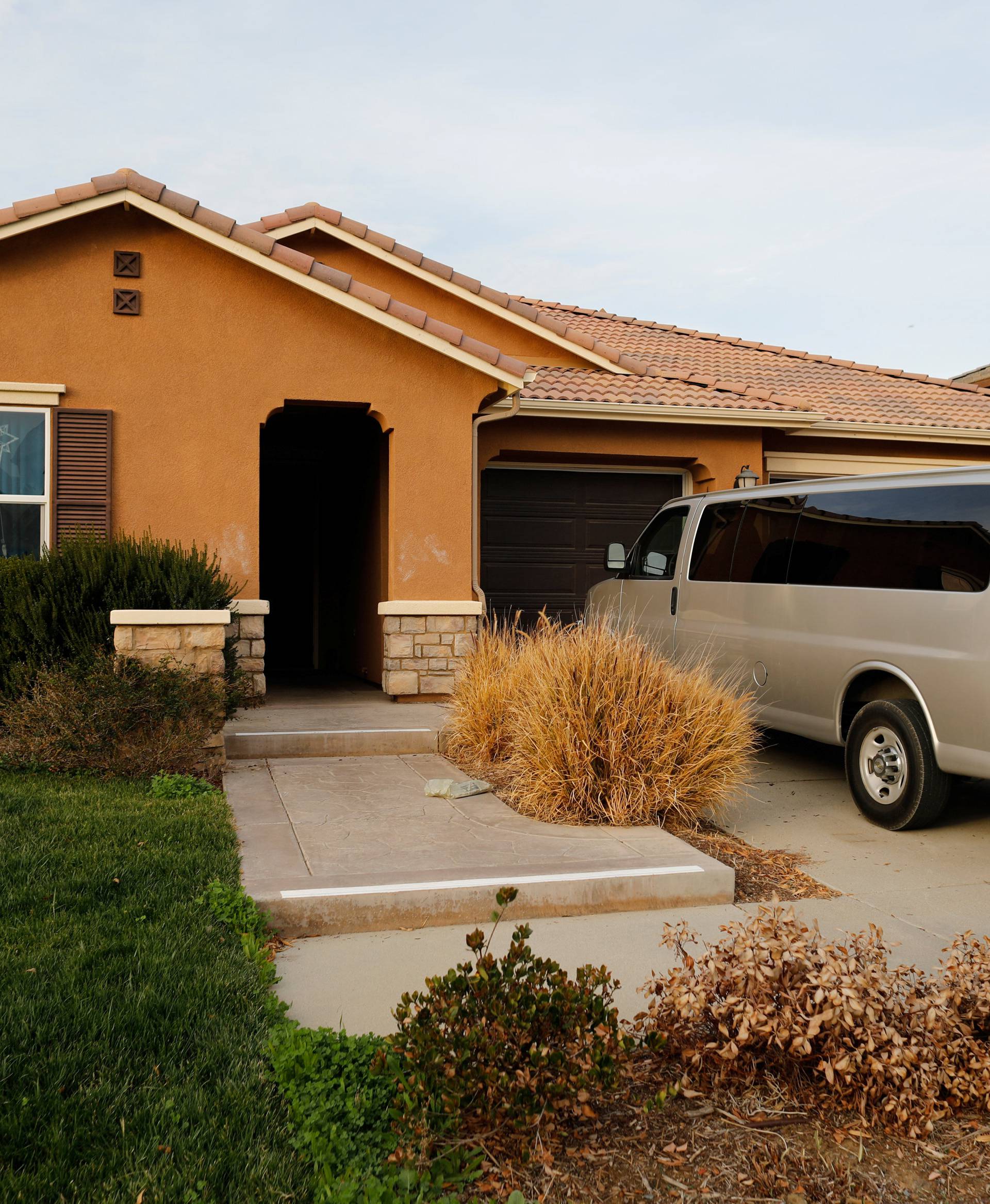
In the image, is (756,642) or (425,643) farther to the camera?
(425,643)

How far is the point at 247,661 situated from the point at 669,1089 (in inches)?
295

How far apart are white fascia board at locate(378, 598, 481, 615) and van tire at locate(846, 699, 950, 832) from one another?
→ 14.2ft

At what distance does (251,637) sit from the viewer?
31.7 ft

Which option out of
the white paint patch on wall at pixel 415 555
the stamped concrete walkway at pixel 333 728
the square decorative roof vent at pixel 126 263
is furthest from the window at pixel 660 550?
the square decorative roof vent at pixel 126 263

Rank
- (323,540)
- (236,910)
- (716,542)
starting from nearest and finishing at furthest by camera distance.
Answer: (236,910), (716,542), (323,540)

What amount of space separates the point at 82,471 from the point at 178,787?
398 cm

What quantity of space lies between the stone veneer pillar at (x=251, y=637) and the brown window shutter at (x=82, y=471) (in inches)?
55.1

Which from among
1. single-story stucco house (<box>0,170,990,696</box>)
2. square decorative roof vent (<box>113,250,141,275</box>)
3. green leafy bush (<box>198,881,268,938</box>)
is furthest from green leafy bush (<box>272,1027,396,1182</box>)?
square decorative roof vent (<box>113,250,141,275</box>)

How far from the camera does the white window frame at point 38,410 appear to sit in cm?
912

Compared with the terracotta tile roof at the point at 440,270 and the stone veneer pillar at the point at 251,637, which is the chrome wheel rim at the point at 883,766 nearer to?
the stone veneer pillar at the point at 251,637

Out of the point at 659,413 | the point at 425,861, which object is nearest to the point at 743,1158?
the point at 425,861

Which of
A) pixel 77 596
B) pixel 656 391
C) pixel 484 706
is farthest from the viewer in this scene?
pixel 656 391

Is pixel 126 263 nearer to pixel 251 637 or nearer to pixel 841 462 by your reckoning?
pixel 251 637

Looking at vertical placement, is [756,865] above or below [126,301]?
below
